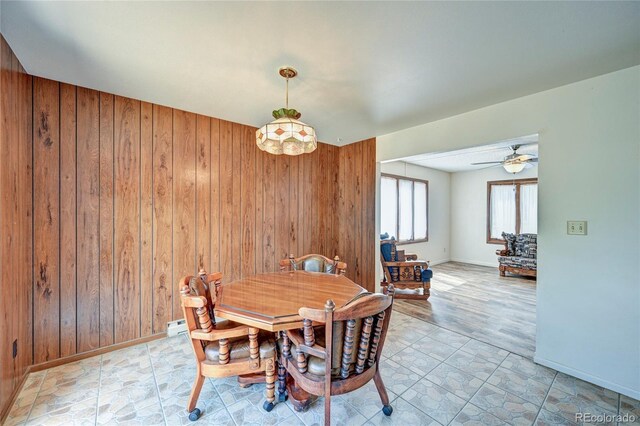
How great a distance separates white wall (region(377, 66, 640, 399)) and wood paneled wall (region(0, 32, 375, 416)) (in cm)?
297

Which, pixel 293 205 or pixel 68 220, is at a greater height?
pixel 293 205

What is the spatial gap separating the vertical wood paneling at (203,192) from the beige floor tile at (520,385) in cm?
300

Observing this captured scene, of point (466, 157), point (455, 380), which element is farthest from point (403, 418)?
point (466, 157)

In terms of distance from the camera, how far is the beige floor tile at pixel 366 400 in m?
1.69

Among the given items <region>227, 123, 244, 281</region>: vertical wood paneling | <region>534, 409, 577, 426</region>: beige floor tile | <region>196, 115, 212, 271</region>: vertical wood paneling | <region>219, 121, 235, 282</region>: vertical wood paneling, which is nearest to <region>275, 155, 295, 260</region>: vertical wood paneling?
<region>227, 123, 244, 281</region>: vertical wood paneling

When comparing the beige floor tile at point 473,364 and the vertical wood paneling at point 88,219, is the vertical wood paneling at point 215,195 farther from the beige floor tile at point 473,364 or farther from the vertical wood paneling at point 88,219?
the beige floor tile at point 473,364

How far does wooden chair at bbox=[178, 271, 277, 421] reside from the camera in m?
1.56

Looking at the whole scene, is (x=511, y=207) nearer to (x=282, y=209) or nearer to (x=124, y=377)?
(x=282, y=209)

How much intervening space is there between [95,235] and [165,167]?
0.90 meters

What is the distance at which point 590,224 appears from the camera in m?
2.03

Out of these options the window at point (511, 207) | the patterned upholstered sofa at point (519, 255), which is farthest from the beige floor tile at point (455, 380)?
the window at point (511, 207)

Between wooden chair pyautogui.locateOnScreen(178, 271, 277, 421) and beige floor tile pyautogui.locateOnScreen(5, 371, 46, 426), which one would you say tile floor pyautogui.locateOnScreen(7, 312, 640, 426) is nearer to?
beige floor tile pyautogui.locateOnScreen(5, 371, 46, 426)

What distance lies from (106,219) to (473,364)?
12.0 ft

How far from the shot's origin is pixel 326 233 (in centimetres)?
425
